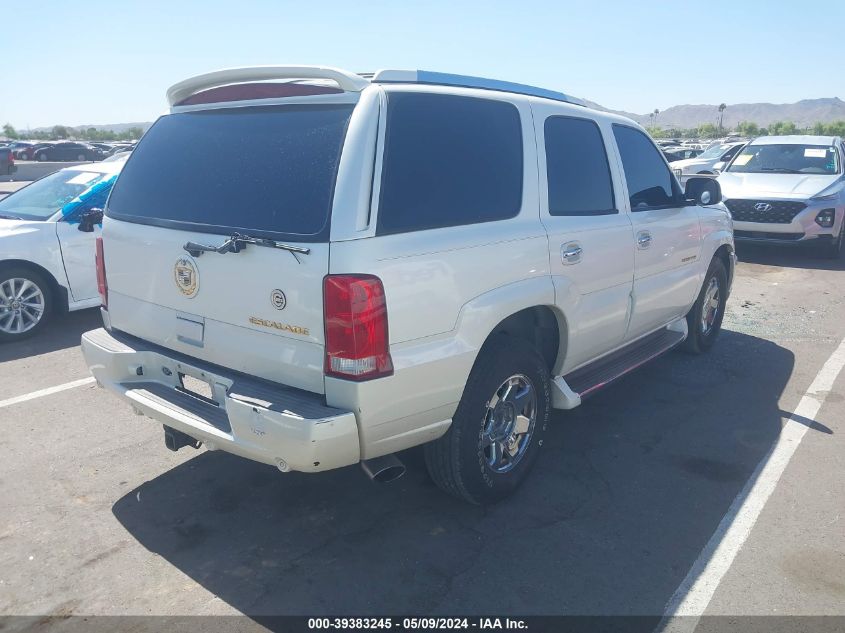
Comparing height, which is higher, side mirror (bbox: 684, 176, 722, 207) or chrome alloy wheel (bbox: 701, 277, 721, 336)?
side mirror (bbox: 684, 176, 722, 207)

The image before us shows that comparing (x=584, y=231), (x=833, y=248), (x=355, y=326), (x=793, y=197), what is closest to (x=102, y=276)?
(x=355, y=326)

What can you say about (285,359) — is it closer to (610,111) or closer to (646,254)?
(646,254)

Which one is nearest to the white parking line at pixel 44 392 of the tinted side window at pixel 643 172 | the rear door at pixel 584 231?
the rear door at pixel 584 231

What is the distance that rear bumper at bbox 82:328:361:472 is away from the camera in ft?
9.28

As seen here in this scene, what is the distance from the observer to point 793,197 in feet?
34.8

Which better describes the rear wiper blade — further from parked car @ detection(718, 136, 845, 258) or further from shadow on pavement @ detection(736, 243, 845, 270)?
shadow on pavement @ detection(736, 243, 845, 270)

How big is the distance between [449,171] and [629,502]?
80.9 inches

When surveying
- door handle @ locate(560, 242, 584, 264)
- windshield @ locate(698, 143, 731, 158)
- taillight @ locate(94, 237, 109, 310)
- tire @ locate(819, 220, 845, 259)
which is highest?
door handle @ locate(560, 242, 584, 264)

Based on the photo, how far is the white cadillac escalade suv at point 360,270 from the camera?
9.48 ft

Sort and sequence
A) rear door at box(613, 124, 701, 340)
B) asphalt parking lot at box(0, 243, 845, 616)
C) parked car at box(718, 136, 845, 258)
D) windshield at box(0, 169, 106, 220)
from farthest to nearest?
1. parked car at box(718, 136, 845, 258)
2. windshield at box(0, 169, 106, 220)
3. rear door at box(613, 124, 701, 340)
4. asphalt parking lot at box(0, 243, 845, 616)

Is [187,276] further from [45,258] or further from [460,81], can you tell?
[45,258]

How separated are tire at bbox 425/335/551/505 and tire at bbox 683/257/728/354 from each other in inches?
106

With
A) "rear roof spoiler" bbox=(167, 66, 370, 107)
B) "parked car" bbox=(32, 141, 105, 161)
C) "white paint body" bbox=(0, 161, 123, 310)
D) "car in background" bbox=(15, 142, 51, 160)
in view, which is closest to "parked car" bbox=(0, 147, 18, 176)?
"parked car" bbox=(32, 141, 105, 161)

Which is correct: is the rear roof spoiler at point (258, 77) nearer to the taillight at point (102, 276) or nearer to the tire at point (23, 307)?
the taillight at point (102, 276)
